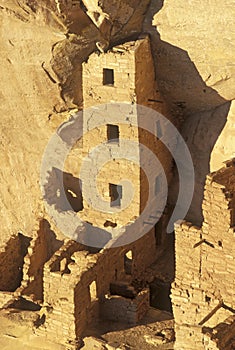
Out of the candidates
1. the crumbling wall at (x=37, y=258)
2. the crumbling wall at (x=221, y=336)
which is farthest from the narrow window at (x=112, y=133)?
the crumbling wall at (x=221, y=336)

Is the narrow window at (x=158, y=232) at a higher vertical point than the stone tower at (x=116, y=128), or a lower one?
lower

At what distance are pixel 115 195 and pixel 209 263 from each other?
141 inches

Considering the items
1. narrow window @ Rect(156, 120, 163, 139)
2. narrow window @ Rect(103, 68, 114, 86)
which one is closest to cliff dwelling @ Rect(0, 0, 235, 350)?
narrow window @ Rect(103, 68, 114, 86)

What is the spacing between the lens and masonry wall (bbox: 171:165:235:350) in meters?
15.7

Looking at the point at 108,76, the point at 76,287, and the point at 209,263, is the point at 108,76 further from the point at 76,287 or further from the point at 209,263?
the point at 209,263

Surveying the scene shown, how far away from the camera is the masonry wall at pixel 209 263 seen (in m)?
15.7

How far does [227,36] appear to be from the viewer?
55.9 ft

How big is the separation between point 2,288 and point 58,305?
10.9 ft

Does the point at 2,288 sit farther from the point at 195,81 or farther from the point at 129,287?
the point at 195,81

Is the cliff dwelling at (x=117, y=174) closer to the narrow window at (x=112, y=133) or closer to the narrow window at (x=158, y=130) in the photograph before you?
the narrow window at (x=112, y=133)

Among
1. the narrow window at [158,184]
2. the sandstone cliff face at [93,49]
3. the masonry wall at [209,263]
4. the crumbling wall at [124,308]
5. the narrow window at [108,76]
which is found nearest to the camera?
the masonry wall at [209,263]

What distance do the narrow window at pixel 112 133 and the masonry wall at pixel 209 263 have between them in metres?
2.93

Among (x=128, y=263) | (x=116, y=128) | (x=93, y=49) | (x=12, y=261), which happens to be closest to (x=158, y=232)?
(x=128, y=263)

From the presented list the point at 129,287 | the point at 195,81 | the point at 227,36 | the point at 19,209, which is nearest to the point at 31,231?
the point at 19,209
